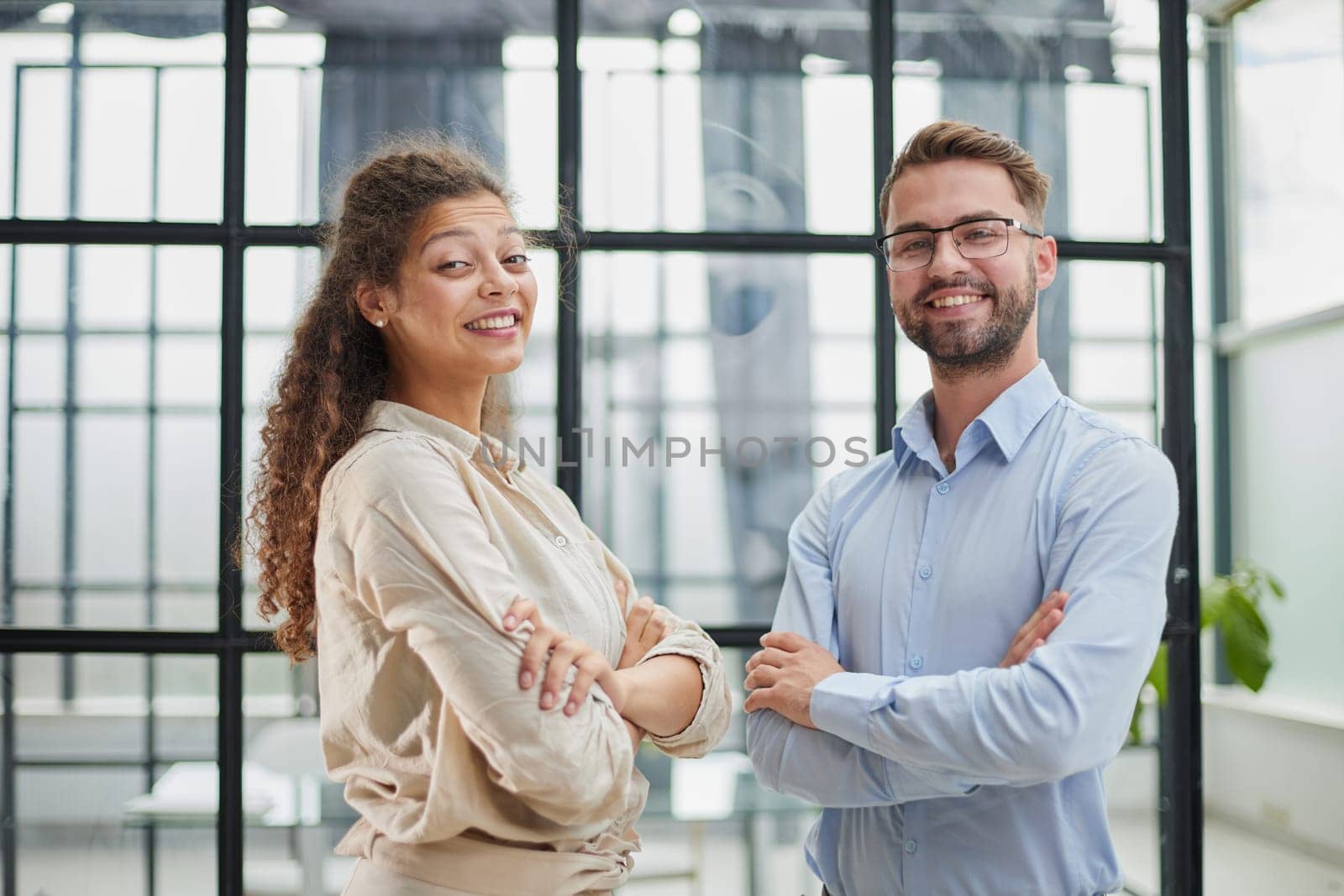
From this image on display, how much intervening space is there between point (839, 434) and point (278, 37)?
140cm

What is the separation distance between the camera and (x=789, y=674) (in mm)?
1649

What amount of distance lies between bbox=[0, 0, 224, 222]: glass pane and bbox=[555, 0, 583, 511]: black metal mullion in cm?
69

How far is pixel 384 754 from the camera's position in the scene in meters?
1.43

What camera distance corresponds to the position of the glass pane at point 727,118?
2.28 meters

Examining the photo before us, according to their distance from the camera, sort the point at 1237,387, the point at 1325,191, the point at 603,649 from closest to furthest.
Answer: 1. the point at 603,649
2. the point at 1325,191
3. the point at 1237,387

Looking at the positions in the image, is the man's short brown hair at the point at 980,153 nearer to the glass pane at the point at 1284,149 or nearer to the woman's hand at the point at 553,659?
the woman's hand at the point at 553,659

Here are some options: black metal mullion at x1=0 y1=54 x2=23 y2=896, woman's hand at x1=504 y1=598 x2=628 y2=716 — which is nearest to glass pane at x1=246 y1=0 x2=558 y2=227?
black metal mullion at x1=0 y1=54 x2=23 y2=896

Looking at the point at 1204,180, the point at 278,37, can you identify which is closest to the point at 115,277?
the point at 278,37

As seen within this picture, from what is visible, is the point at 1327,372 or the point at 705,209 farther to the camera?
the point at 1327,372

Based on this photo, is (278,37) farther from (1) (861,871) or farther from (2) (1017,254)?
(1) (861,871)

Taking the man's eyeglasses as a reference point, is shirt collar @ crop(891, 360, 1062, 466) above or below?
below

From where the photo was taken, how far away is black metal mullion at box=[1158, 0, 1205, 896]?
2305 millimetres

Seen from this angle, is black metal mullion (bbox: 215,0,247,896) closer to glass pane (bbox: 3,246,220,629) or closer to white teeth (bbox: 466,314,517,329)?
glass pane (bbox: 3,246,220,629)

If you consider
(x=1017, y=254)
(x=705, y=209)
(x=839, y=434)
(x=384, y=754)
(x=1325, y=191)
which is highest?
(x=1325, y=191)
